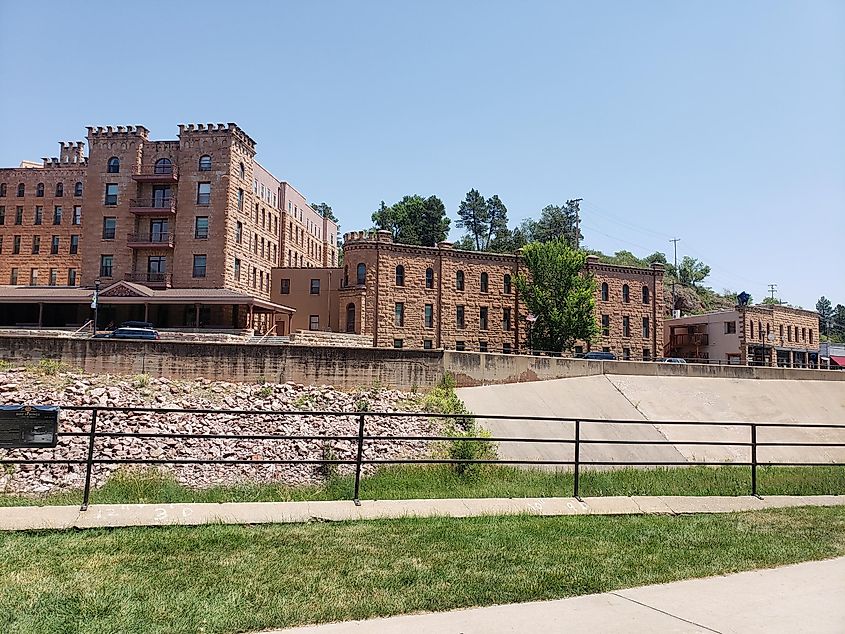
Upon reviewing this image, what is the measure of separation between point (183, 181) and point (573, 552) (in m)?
49.3

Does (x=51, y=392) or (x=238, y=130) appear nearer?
(x=51, y=392)

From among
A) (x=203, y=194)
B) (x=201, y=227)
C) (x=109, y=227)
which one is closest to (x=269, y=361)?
(x=201, y=227)

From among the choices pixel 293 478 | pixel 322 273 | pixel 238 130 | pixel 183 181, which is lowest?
pixel 293 478

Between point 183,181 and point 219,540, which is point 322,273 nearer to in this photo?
point 183,181

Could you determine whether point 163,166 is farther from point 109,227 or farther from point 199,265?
point 199,265

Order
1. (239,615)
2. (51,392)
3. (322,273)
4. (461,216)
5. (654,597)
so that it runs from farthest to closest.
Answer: (461,216)
(322,273)
(51,392)
(654,597)
(239,615)

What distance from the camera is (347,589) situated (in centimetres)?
552

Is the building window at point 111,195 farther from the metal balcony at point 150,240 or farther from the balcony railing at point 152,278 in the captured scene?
the balcony railing at point 152,278

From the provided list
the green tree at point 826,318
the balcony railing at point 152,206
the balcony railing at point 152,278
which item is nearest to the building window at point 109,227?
the balcony railing at point 152,206

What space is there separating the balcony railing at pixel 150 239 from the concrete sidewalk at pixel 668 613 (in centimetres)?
4938

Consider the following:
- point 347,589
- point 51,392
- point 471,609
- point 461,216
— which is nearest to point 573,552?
point 471,609

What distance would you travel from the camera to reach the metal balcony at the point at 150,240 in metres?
49.5

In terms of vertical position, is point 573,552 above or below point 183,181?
below

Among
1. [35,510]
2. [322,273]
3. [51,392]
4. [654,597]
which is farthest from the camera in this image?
[322,273]
